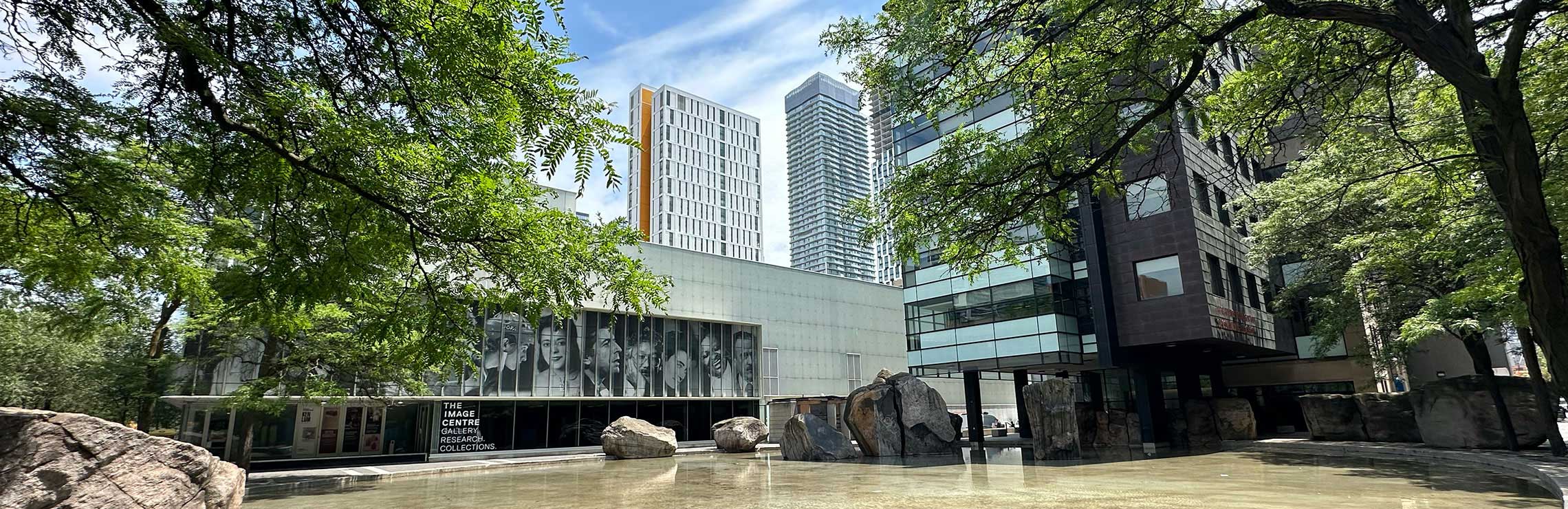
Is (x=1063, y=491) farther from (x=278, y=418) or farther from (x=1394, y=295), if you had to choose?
(x=278, y=418)

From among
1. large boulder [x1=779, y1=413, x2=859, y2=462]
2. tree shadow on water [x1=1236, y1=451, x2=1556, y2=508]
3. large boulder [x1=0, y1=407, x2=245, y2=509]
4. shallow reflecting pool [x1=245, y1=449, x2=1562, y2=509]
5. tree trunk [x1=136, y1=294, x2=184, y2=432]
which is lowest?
tree shadow on water [x1=1236, y1=451, x2=1556, y2=508]

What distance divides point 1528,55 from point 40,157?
45.6ft

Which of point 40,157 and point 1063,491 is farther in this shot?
point 1063,491

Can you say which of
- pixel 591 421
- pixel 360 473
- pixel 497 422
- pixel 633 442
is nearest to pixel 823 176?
pixel 591 421

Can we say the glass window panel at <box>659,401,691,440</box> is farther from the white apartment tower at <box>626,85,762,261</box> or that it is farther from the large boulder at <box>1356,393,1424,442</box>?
the white apartment tower at <box>626,85,762,261</box>

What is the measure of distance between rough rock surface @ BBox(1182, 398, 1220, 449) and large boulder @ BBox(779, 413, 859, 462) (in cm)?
1452

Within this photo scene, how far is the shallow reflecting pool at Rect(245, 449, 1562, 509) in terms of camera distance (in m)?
11.6

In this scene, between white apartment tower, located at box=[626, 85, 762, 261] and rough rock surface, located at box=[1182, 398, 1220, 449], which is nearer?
rough rock surface, located at box=[1182, 398, 1220, 449]

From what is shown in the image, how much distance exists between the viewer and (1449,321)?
724 inches

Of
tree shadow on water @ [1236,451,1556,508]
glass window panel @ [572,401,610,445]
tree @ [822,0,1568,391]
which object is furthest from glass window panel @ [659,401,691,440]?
tree @ [822,0,1568,391]

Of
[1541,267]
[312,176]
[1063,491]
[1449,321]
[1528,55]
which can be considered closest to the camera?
[1541,267]

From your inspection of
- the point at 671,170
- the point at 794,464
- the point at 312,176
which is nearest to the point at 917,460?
the point at 794,464

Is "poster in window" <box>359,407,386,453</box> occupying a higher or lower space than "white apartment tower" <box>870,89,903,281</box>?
lower

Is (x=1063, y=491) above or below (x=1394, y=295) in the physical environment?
below
